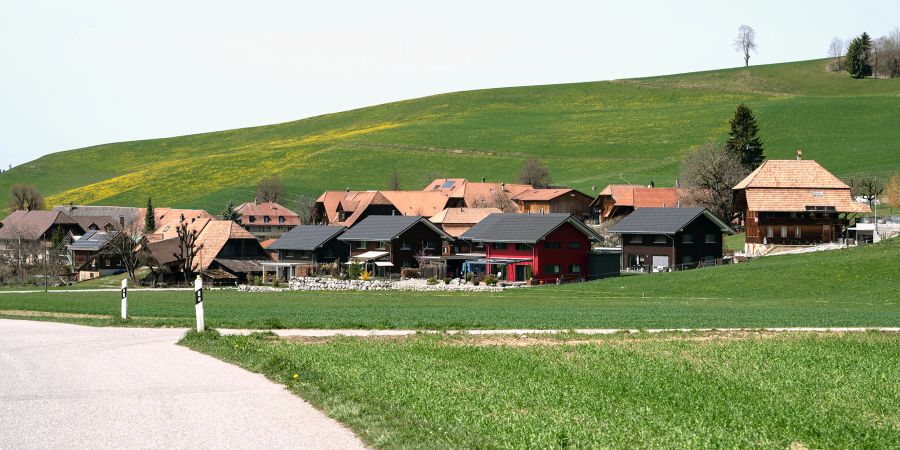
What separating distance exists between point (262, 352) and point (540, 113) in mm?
179623

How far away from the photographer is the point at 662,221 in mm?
82375

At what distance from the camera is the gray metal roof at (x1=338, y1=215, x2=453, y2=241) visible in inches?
3548

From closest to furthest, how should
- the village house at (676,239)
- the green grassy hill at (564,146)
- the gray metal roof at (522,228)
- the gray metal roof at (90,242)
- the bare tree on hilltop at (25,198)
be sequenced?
the gray metal roof at (522,228) < the village house at (676,239) < the gray metal roof at (90,242) < the green grassy hill at (564,146) < the bare tree on hilltop at (25,198)

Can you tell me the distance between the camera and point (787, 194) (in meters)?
85.4

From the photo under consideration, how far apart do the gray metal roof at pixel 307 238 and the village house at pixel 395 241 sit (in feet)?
7.68

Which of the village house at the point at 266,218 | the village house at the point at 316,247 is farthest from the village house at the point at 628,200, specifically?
the village house at the point at 266,218

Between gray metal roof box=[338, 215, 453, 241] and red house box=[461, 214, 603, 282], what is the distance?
9179 millimetres

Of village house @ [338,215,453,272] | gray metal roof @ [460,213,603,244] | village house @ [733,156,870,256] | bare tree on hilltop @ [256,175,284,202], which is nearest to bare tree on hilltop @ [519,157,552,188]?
bare tree on hilltop @ [256,175,284,202]

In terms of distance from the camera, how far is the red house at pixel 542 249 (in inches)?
3118

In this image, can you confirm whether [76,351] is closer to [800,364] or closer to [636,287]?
[800,364]

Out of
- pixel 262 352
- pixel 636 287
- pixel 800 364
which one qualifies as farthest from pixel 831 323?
pixel 636 287

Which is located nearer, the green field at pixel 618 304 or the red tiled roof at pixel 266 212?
the green field at pixel 618 304

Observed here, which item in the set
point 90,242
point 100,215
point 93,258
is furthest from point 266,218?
point 93,258

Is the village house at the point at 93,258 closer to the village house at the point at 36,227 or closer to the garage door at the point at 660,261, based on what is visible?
the village house at the point at 36,227
